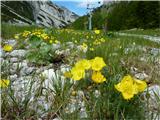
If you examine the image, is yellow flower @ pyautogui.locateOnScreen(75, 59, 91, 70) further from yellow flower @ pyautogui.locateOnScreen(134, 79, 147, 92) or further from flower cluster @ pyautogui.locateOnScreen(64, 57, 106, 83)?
yellow flower @ pyautogui.locateOnScreen(134, 79, 147, 92)

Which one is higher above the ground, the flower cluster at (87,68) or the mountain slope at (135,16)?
the mountain slope at (135,16)

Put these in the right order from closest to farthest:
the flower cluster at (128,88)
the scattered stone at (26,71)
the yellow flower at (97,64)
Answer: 1. the flower cluster at (128,88)
2. the yellow flower at (97,64)
3. the scattered stone at (26,71)

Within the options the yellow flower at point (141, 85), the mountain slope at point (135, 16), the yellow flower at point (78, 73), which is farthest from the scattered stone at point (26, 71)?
the mountain slope at point (135, 16)

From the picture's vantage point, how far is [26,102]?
3.63m

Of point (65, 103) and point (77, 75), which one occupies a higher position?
point (77, 75)

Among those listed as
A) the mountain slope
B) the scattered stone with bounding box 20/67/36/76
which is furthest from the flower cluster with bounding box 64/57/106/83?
the mountain slope

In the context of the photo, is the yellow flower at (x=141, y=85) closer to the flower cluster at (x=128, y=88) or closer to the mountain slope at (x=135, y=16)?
the flower cluster at (x=128, y=88)

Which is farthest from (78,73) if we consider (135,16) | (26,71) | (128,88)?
(135,16)

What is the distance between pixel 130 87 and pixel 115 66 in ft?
5.37

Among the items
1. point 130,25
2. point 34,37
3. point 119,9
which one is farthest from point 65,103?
point 119,9

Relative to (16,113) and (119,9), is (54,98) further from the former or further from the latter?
(119,9)

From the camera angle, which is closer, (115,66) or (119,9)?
(115,66)

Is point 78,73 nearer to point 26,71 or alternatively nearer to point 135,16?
point 26,71

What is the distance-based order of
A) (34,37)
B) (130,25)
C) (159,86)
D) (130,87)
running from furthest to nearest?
(130,25) → (34,37) → (159,86) → (130,87)
